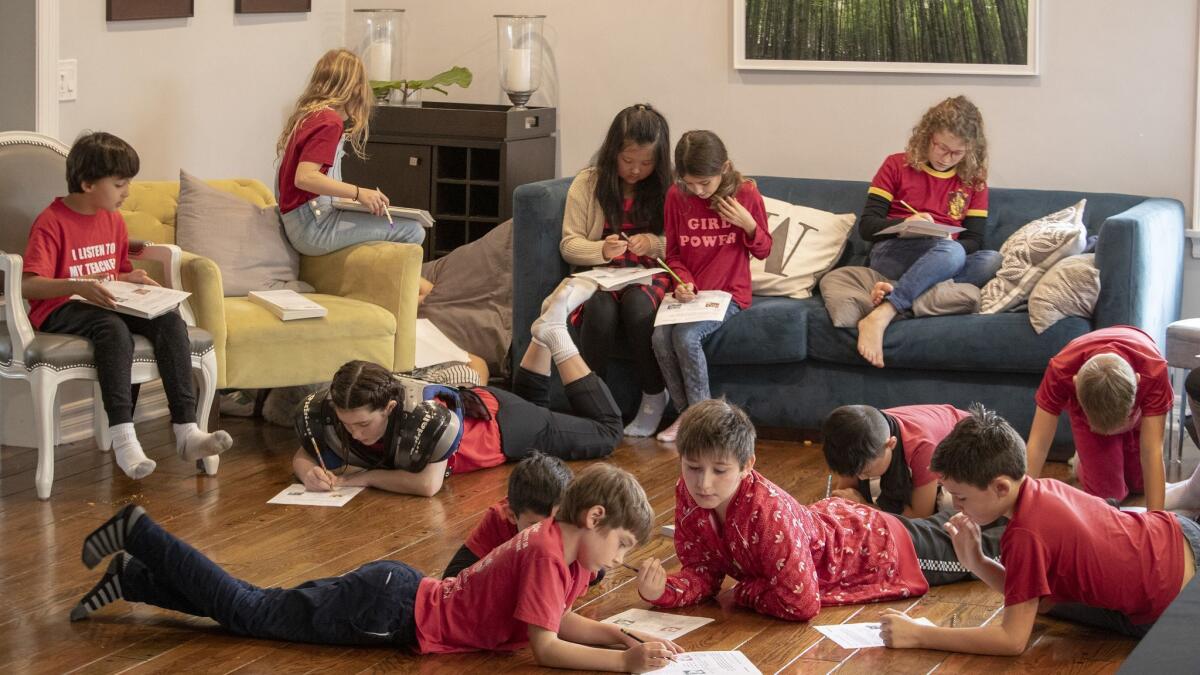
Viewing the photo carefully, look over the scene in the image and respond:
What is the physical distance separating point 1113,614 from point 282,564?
1966 mm

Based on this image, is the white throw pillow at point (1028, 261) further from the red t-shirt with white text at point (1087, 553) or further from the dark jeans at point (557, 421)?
the red t-shirt with white text at point (1087, 553)

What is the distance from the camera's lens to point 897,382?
4918 millimetres

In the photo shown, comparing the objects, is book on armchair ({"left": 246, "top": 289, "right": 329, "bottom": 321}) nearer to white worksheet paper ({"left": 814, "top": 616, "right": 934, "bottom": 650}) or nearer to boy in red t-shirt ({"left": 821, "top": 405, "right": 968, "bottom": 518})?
boy in red t-shirt ({"left": 821, "top": 405, "right": 968, "bottom": 518})

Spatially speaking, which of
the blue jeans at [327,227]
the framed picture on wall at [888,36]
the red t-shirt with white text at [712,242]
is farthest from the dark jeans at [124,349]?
the framed picture on wall at [888,36]

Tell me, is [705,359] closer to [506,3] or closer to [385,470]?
[385,470]

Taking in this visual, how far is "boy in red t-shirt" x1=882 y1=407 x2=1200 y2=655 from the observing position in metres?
2.96

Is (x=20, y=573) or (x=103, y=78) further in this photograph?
(x=103, y=78)

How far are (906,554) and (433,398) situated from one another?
147 centimetres

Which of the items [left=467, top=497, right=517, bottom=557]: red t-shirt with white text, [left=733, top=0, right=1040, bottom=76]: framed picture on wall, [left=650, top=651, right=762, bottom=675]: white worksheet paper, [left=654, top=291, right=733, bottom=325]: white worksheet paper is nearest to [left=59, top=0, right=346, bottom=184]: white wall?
[left=733, top=0, right=1040, bottom=76]: framed picture on wall

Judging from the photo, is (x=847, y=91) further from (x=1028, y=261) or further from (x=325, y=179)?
(x=325, y=179)

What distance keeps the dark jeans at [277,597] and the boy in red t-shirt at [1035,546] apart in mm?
1040

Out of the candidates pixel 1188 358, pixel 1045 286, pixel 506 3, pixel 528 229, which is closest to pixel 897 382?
pixel 1045 286

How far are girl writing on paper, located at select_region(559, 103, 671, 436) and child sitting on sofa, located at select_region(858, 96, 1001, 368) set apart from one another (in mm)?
733

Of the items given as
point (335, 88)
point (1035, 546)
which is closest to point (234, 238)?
point (335, 88)
